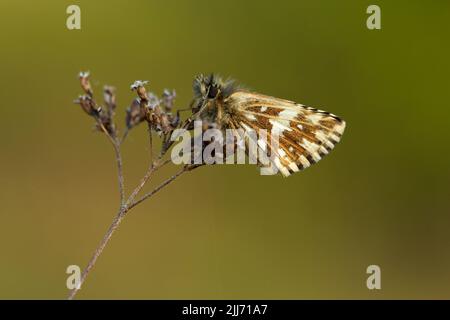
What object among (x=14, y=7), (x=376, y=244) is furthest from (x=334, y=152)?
(x=14, y=7)

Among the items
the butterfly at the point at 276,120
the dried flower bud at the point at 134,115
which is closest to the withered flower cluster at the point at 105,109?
the dried flower bud at the point at 134,115

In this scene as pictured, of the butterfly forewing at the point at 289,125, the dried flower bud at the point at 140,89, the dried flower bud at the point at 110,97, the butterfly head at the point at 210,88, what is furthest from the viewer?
the butterfly forewing at the point at 289,125

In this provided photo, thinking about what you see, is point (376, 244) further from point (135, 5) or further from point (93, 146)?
point (135, 5)

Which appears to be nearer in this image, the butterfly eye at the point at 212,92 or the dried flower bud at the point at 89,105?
the dried flower bud at the point at 89,105

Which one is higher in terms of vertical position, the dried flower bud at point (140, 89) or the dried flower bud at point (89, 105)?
the dried flower bud at point (140, 89)

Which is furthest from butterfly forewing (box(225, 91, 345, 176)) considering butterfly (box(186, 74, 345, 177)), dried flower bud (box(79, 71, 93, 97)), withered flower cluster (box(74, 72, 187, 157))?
dried flower bud (box(79, 71, 93, 97))

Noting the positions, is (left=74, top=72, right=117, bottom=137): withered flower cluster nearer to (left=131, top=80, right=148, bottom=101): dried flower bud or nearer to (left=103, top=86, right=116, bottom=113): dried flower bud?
(left=103, top=86, right=116, bottom=113): dried flower bud

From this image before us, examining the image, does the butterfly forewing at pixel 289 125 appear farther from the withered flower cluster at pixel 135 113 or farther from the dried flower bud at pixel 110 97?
the dried flower bud at pixel 110 97

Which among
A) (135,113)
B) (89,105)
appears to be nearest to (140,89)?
(135,113)
